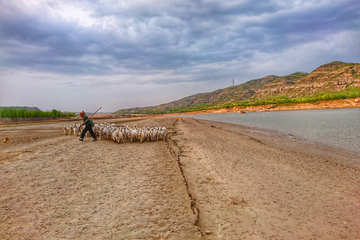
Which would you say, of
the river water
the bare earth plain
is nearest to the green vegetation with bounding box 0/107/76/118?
the bare earth plain

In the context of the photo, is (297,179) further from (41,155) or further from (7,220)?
(41,155)

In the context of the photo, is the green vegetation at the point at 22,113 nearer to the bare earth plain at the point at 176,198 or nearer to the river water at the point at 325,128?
the bare earth plain at the point at 176,198

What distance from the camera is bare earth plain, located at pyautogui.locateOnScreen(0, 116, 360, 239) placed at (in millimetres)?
3545

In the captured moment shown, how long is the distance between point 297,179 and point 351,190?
4.50 feet

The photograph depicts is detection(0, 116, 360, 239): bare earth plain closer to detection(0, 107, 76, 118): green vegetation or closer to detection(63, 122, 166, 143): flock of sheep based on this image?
detection(63, 122, 166, 143): flock of sheep

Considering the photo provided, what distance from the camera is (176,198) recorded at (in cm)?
488

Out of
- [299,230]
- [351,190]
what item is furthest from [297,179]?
[299,230]

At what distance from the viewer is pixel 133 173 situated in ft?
22.0

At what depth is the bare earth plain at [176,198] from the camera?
11.6ft

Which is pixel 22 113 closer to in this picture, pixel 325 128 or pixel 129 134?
pixel 129 134

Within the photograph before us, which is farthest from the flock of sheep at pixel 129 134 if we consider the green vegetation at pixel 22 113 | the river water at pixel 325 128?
the green vegetation at pixel 22 113

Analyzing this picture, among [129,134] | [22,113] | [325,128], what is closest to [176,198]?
[129,134]

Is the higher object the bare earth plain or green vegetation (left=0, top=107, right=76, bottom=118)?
green vegetation (left=0, top=107, right=76, bottom=118)

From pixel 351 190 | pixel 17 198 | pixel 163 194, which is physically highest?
pixel 17 198
